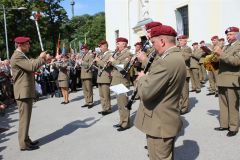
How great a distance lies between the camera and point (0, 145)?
7551 mm

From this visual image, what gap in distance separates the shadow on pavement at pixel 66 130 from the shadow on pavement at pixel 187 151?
288 cm

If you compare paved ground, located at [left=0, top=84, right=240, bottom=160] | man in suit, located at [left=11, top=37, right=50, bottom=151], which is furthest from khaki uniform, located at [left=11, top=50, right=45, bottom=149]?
paved ground, located at [left=0, top=84, right=240, bottom=160]

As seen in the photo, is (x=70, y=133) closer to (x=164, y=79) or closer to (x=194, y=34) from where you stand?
(x=164, y=79)

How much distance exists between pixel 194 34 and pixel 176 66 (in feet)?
48.0

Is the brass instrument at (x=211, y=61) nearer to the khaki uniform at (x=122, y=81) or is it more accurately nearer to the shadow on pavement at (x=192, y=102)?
the khaki uniform at (x=122, y=81)

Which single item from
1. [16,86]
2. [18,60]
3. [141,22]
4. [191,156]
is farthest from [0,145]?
[141,22]

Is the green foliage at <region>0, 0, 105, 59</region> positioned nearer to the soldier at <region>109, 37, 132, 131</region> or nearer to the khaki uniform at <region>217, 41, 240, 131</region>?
the soldier at <region>109, 37, 132, 131</region>

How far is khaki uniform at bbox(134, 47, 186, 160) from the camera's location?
382 centimetres

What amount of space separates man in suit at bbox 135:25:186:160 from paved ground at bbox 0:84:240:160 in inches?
76.3

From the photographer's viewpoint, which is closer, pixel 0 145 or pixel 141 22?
pixel 0 145

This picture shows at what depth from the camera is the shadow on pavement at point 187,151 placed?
233 inches

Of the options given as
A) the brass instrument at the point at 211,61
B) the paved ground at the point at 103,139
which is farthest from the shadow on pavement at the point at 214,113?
the brass instrument at the point at 211,61

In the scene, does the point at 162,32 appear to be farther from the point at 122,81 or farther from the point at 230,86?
the point at 122,81

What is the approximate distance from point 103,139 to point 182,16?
13.6m
